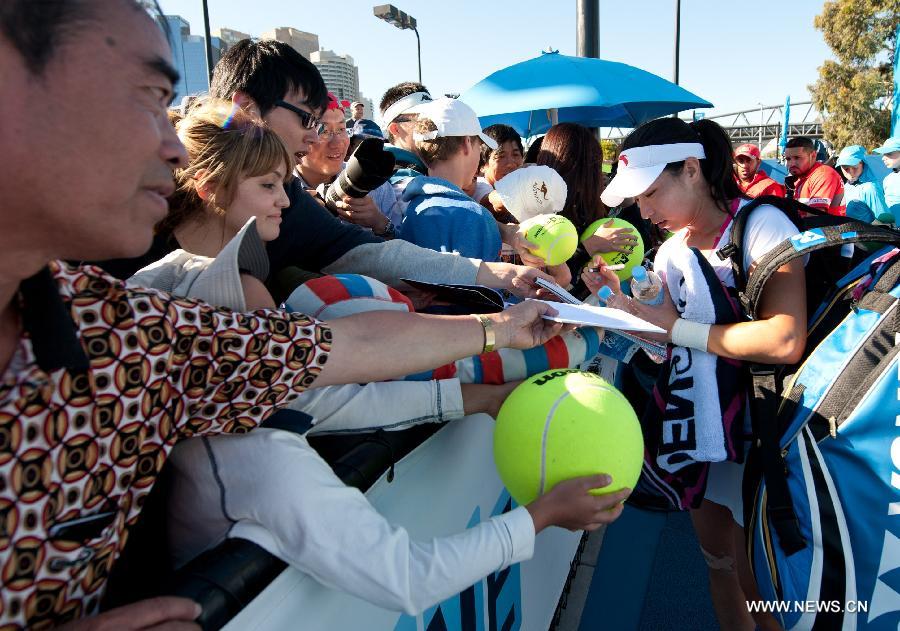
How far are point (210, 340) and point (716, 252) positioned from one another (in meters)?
1.77

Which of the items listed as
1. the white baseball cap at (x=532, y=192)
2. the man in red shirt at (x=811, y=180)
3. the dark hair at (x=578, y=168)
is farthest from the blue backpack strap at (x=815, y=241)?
the man in red shirt at (x=811, y=180)

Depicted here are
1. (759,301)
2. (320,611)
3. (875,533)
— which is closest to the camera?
(320,611)

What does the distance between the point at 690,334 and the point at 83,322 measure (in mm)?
1847

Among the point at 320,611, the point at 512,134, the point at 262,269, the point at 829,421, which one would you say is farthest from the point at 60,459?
the point at 512,134

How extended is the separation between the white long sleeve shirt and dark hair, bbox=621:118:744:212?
5.62ft

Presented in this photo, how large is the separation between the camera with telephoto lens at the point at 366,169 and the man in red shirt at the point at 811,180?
6420 mm

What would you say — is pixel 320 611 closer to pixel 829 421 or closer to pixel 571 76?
pixel 829 421

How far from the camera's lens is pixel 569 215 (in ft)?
11.4

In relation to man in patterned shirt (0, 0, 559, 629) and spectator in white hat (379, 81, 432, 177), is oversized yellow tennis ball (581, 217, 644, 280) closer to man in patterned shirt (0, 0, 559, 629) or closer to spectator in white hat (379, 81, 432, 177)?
spectator in white hat (379, 81, 432, 177)

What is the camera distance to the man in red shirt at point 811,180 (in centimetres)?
739

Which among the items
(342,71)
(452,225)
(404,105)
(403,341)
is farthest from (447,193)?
(342,71)

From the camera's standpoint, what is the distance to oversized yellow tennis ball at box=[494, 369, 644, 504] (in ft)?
4.60

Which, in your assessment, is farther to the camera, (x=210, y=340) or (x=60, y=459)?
(x=210, y=340)

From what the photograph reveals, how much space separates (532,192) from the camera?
2797mm
